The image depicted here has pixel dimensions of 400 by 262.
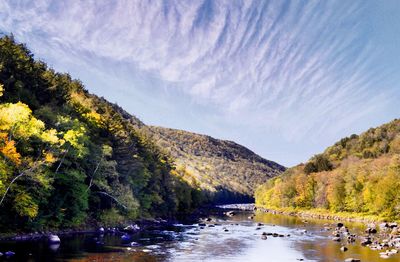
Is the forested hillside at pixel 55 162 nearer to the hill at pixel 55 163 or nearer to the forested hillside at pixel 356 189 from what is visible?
the hill at pixel 55 163

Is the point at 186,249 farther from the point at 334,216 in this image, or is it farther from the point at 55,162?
the point at 334,216

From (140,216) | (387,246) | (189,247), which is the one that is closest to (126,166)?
(140,216)

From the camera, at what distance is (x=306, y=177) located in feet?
603

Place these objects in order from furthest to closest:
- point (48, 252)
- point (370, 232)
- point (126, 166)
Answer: point (126, 166) < point (370, 232) < point (48, 252)

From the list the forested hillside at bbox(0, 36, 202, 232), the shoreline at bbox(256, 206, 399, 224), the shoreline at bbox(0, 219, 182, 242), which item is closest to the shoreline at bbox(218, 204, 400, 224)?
the shoreline at bbox(256, 206, 399, 224)

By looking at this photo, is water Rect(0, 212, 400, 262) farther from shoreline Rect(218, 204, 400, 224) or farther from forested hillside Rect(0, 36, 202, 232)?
shoreline Rect(218, 204, 400, 224)

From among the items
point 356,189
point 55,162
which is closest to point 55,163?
point 55,162

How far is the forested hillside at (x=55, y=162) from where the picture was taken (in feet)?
183

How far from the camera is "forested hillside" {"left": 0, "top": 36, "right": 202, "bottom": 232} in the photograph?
5578 centimetres

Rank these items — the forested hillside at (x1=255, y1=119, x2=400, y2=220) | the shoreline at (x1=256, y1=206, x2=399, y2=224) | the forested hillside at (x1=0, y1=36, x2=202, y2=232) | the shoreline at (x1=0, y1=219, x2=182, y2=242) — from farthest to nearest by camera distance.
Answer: the shoreline at (x1=256, y1=206, x2=399, y2=224) → the forested hillside at (x1=255, y1=119, x2=400, y2=220) → the shoreline at (x1=0, y1=219, x2=182, y2=242) → the forested hillside at (x1=0, y1=36, x2=202, y2=232)

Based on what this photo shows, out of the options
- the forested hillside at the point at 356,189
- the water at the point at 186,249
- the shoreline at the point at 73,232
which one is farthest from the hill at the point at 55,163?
the forested hillside at the point at 356,189

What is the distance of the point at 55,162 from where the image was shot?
230ft

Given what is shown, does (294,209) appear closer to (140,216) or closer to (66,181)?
(140,216)

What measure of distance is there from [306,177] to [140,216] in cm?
10063
